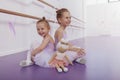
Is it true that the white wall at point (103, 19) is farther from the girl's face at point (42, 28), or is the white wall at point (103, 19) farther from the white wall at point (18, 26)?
the girl's face at point (42, 28)

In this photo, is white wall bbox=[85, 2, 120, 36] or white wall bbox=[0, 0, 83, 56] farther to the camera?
white wall bbox=[85, 2, 120, 36]

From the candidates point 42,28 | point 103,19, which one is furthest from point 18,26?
point 103,19

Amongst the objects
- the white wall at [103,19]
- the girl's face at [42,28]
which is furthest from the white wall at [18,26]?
the white wall at [103,19]

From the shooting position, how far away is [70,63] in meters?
1.73

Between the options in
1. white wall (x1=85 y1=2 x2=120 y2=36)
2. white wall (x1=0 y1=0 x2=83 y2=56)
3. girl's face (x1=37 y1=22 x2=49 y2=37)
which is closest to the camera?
girl's face (x1=37 y1=22 x2=49 y2=37)

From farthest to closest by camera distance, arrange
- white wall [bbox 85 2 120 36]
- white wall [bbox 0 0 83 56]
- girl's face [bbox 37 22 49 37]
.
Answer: white wall [bbox 85 2 120 36] < white wall [bbox 0 0 83 56] < girl's face [bbox 37 22 49 37]

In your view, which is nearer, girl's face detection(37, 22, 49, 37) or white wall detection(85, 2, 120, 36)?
girl's face detection(37, 22, 49, 37)

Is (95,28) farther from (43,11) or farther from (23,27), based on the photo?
(23,27)

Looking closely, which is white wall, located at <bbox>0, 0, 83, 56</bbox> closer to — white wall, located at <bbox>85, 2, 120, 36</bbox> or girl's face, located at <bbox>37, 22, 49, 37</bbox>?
girl's face, located at <bbox>37, 22, 49, 37</bbox>

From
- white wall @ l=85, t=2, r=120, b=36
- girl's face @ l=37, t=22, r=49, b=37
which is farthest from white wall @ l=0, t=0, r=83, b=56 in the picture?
white wall @ l=85, t=2, r=120, b=36

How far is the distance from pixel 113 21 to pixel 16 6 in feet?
20.1

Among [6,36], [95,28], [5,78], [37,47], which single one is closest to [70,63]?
[37,47]

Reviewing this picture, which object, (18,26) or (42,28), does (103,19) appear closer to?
(18,26)

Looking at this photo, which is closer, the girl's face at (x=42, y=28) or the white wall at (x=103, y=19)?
the girl's face at (x=42, y=28)
